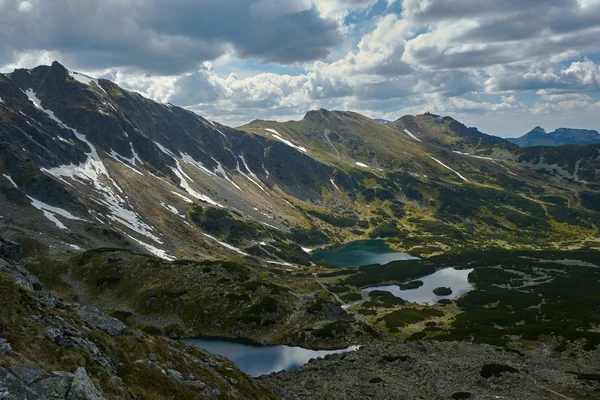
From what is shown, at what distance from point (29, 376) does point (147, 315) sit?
71268 mm

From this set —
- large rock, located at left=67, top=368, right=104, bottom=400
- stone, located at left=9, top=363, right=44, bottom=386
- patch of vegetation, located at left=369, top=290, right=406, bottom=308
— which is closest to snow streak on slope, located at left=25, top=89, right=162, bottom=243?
patch of vegetation, located at left=369, top=290, right=406, bottom=308

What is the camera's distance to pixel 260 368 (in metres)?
64.8

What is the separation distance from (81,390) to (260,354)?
5782 centimetres

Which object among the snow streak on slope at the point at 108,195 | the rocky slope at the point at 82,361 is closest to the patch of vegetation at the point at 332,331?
the rocky slope at the point at 82,361

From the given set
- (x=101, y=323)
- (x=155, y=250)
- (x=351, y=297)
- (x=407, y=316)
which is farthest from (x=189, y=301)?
(x=155, y=250)

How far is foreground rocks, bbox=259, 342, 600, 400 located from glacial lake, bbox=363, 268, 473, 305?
63.6 metres

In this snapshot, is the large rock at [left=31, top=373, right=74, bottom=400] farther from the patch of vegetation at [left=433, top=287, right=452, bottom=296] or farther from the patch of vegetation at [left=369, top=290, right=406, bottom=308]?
the patch of vegetation at [left=433, top=287, right=452, bottom=296]

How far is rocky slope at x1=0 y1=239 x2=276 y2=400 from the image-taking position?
16812 millimetres

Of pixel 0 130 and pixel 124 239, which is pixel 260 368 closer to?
pixel 124 239

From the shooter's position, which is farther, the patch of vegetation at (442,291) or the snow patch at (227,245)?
the snow patch at (227,245)

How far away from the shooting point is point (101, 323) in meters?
31.9

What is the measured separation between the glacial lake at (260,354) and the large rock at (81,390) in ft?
160

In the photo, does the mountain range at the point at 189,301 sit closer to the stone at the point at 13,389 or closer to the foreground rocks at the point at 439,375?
the stone at the point at 13,389

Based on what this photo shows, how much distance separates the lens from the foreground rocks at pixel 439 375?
4203 centimetres
